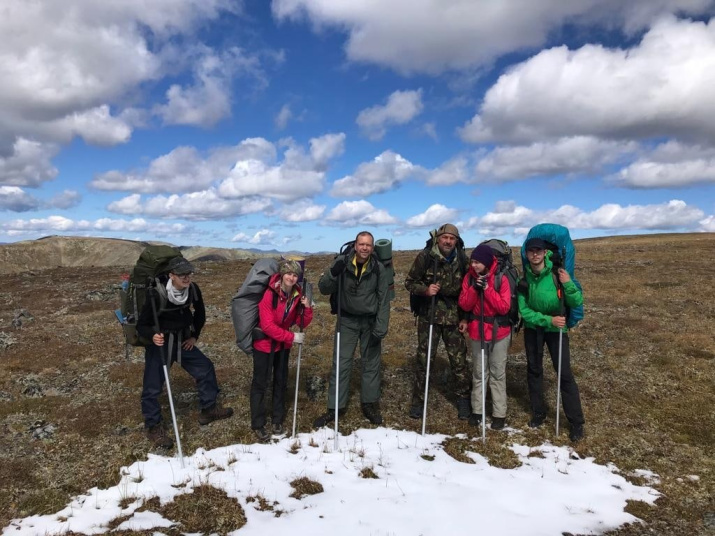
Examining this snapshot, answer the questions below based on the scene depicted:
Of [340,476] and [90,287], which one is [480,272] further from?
[90,287]

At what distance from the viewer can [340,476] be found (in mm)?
7852

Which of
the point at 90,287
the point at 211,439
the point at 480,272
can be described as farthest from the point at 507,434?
the point at 90,287

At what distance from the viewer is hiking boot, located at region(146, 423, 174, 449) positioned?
9039mm

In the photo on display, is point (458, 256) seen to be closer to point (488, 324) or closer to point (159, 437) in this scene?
point (488, 324)

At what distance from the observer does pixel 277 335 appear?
899cm

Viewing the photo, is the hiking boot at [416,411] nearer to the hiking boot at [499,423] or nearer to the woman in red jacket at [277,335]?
the hiking boot at [499,423]

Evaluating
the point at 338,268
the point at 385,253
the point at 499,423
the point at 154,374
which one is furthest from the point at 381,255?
the point at 154,374

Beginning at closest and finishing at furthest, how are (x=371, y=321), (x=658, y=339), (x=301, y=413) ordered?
(x=371, y=321) < (x=301, y=413) < (x=658, y=339)

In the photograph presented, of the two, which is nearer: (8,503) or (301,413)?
(8,503)

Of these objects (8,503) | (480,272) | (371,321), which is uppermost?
(480,272)

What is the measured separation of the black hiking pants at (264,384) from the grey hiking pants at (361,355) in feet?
3.79

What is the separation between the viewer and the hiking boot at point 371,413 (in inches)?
402

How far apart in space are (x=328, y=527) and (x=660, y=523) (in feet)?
16.5

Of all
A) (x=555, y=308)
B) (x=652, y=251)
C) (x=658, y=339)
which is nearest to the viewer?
(x=555, y=308)
